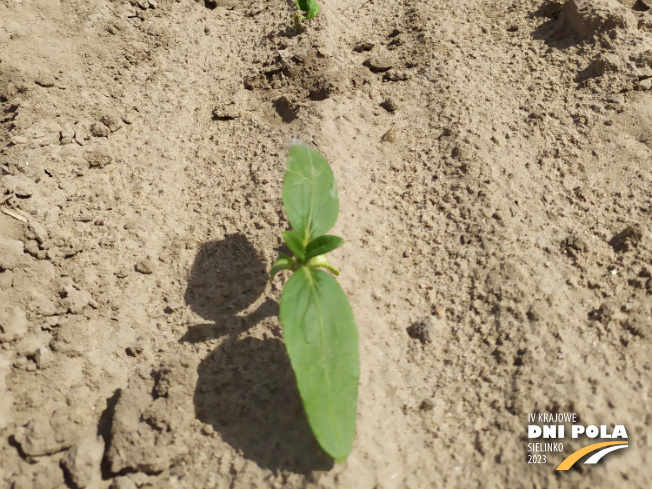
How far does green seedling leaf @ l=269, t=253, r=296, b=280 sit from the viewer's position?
1.57 m

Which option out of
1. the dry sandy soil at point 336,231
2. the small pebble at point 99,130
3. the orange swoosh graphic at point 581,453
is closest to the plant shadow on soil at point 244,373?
the dry sandy soil at point 336,231

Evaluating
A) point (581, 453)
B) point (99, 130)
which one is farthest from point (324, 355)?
point (99, 130)

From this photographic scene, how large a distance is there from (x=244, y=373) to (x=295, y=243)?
412 mm

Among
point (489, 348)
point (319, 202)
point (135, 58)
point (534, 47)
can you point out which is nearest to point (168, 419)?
point (319, 202)

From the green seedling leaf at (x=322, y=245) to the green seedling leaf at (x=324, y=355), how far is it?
8cm

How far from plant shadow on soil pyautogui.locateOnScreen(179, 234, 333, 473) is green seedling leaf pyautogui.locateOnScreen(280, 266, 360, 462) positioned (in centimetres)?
12

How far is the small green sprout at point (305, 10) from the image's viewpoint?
92.4 inches

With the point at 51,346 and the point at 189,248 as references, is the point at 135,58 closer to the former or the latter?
the point at 189,248

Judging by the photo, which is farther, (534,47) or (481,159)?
(534,47)

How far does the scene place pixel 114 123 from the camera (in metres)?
2.21

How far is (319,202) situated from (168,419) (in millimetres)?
749

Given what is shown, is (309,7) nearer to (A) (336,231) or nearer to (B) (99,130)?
(B) (99,130)

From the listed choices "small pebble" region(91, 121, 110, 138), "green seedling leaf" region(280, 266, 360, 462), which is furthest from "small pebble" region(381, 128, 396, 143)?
"small pebble" region(91, 121, 110, 138)

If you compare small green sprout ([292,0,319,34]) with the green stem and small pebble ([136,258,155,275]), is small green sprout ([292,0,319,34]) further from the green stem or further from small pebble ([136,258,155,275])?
small pebble ([136,258,155,275])
